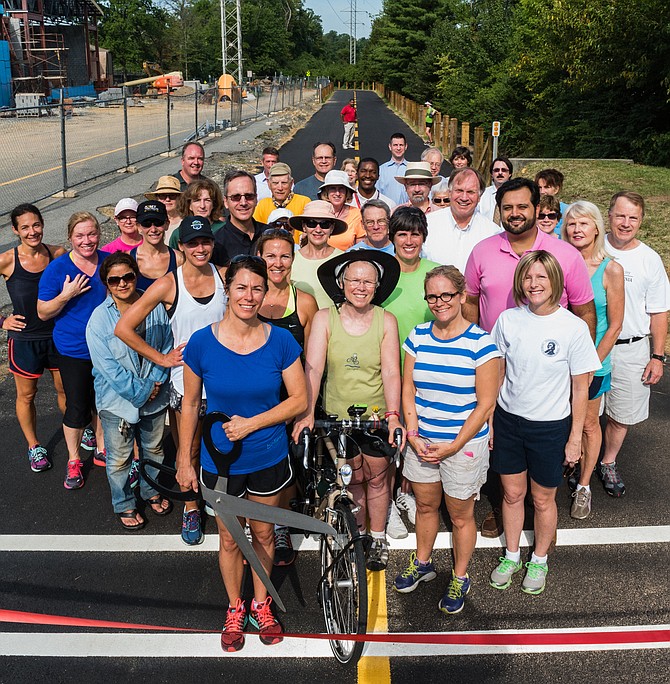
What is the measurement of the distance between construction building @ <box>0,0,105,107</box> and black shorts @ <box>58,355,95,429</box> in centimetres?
4047

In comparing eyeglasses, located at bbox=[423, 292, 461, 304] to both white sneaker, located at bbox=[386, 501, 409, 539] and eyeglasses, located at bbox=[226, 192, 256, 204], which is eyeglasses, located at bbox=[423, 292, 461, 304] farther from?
eyeglasses, located at bbox=[226, 192, 256, 204]

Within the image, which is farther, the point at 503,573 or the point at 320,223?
the point at 320,223

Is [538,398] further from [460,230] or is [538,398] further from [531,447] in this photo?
[460,230]

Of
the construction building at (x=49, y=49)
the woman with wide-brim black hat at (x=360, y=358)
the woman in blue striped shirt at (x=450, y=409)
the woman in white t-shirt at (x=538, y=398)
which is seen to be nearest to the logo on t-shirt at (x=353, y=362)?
the woman with wide-brim black hat at (x=360, y=358)

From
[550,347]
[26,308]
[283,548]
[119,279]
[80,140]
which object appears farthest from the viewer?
[80,140]

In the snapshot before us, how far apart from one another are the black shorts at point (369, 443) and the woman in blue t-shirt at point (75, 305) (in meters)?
2.29

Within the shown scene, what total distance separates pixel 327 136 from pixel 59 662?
30.9 meters

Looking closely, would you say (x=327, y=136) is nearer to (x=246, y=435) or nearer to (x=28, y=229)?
(x=28, y=229)

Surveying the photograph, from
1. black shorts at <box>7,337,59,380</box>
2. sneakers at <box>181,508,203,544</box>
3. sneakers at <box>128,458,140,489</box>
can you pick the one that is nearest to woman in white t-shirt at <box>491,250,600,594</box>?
sneakers at <box>181,508,203,544</box>

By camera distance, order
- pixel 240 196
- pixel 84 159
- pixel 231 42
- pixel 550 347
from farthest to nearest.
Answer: pixel 231 42 < pixel 84 159 < pixel 240 196 < pixel 550 347

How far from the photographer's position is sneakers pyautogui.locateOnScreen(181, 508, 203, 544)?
4.82 m

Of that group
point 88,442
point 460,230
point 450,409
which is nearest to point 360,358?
point 450,409

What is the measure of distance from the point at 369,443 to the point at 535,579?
1.31m

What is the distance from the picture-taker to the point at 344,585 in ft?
11.8
